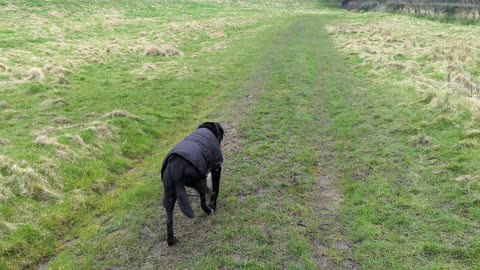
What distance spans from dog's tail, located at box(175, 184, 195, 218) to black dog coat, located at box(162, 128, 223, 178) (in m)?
0.46

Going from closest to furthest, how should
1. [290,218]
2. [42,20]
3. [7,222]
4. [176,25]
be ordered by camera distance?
[7,222] < [290,218] < [42,20] < [176,25]

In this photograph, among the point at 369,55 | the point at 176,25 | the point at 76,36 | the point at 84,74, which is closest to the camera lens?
the point at 84,74

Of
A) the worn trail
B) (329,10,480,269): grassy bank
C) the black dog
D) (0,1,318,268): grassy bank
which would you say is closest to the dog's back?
the black dog

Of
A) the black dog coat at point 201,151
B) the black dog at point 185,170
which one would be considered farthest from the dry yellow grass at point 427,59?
the black dog at point 185,170

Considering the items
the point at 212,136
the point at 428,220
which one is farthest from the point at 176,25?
the point at 428,220

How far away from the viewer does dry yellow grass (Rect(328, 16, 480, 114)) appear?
13125mm

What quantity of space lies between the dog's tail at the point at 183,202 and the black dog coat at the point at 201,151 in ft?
1.50

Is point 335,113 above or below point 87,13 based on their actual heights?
below

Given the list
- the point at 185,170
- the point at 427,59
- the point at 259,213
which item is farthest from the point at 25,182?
the point at 427,59

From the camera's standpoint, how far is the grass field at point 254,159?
6.12 meters

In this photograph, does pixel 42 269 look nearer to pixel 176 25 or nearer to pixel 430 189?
pixel 430 189

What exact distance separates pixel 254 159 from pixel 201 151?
11.0 feet

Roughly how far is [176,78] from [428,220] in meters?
14.3

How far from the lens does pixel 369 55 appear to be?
2184 centimetres
